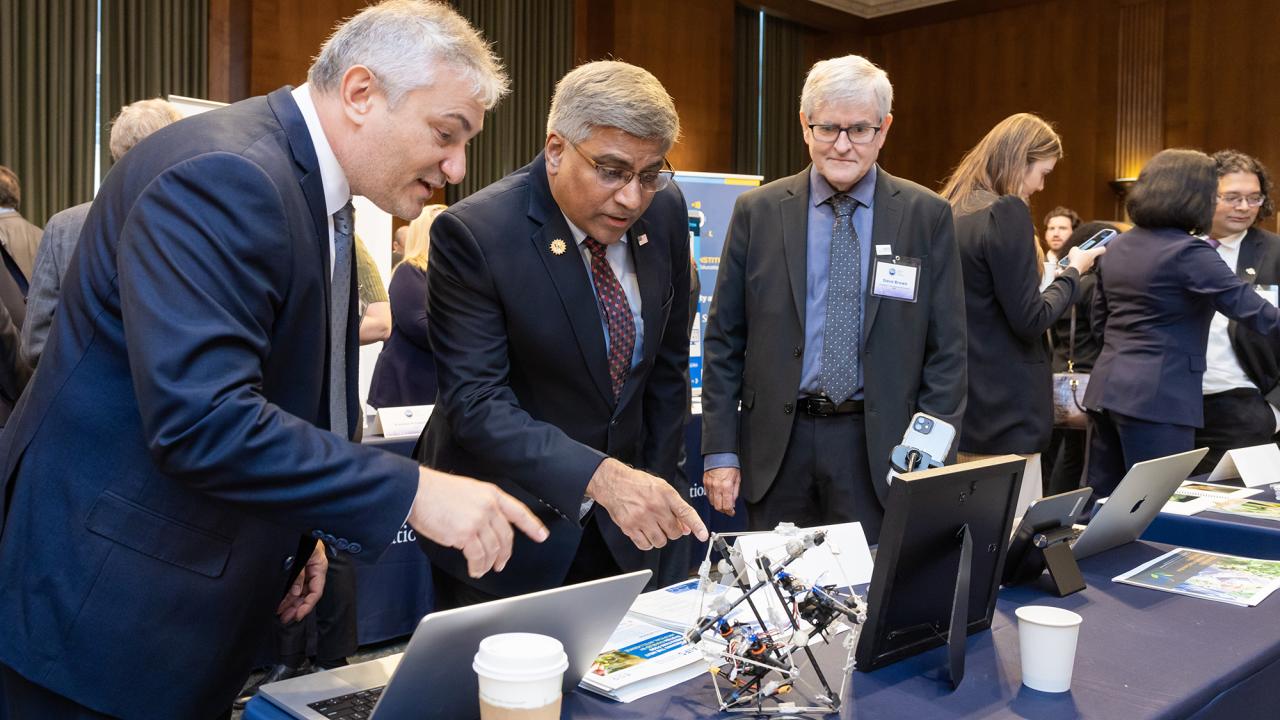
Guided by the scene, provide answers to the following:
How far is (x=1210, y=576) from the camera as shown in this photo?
1796 millimetres

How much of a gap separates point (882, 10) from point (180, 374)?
1040 cm

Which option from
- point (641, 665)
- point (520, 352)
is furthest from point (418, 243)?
point (641, 665)

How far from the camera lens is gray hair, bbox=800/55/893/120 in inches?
87.9

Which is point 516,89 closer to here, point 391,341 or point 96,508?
point 391,341

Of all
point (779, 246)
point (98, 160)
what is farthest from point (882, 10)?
point (779, 246)

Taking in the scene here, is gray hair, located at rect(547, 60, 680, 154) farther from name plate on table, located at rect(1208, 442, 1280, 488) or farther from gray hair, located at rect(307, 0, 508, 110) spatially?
name plate on table, located at rect(1208, 442, 1280, 488)

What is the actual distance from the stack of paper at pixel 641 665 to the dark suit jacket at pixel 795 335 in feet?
3.07

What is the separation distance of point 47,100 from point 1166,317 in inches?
221

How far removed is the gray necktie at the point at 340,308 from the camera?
1.37m

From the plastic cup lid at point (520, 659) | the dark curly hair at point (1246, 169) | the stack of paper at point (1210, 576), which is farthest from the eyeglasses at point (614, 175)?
the dark curly hair at point (1246, 169)

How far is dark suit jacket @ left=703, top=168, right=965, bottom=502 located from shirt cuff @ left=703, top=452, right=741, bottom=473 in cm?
1

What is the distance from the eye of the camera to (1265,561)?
6.27 feet

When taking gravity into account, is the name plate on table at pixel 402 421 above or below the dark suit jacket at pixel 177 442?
below

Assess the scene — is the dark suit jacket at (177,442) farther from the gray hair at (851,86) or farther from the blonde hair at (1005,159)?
the blonde hair at (1005,159)
